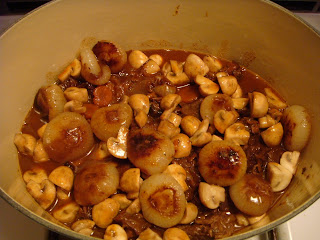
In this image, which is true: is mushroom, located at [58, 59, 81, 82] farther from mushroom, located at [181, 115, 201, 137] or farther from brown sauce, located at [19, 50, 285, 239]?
mushroom, located at [181, 115, 201, 137]

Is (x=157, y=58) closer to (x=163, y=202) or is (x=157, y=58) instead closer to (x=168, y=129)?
(x=168, y=129)

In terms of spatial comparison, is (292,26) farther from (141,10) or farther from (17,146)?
(17,146)

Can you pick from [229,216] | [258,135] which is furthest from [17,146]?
[258,135]

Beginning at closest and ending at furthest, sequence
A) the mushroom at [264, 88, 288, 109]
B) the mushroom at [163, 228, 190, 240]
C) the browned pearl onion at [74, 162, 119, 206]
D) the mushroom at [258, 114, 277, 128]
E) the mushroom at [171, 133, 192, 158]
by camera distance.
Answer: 1. the mushroom at [163, 228, 190, 240]
2. the browned pearl onion at [74, 162, 119, 206]
3. the mushroom at [171, 133, 192, 158]
4. the mushroom at [258, 114, 277, 128]
5. the mushroom at [264, 88, 288, 109]

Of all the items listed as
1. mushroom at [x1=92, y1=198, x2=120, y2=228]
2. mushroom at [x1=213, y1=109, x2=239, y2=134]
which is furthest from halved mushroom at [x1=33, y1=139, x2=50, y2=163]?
mushroom at [x1=213, y1=109, x2=239, y2=134]

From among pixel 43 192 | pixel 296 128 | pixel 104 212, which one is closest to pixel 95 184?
pixel 104 212
